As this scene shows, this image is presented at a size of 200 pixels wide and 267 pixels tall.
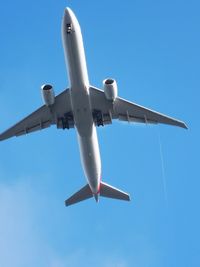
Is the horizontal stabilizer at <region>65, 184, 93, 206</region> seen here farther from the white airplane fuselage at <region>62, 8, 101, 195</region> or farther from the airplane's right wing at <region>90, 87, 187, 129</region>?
the airplane's right wing at <region>90, 87, 187, 129</region>

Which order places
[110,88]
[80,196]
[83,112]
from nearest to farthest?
[110,88], [83,112], [80,196]

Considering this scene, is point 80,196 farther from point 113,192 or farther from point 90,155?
point 90,155

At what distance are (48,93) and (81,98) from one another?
2403 millimetres

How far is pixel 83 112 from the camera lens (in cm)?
3566

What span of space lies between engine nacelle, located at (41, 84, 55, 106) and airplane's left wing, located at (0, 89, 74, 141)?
885mm

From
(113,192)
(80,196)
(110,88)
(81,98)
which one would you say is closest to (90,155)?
(81,98)

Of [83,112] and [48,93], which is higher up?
[48,93]

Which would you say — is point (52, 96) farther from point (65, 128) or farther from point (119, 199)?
point (119, 199)

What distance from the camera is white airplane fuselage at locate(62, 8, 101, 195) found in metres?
33.1

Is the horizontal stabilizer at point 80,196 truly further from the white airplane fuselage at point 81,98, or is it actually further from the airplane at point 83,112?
the white airplane fuselage at point 81,98

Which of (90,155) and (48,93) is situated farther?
(90,155)

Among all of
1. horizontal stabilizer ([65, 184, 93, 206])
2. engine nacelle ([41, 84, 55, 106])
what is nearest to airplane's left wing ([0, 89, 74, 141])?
engine nacelle ([41, 84, 55, 106])

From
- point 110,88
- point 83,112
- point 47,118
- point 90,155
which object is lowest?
point 90,155

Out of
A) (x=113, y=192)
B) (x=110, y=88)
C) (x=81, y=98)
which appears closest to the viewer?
(x=81, y=98)
